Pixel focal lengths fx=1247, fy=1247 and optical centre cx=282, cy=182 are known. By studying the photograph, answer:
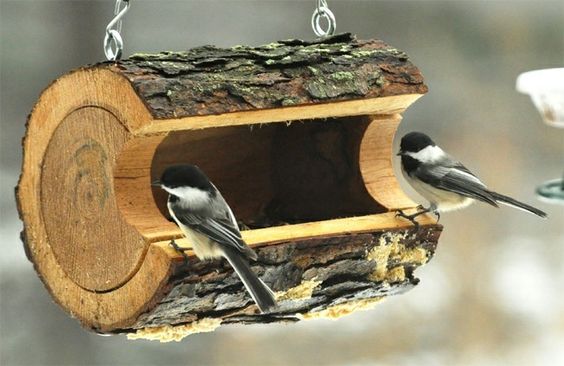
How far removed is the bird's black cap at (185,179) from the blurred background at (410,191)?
1.90 meters

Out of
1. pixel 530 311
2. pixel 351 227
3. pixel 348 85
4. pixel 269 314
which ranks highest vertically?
pixel 348 85

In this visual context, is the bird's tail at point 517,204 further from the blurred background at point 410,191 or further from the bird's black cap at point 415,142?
the blurred background at point 410,191

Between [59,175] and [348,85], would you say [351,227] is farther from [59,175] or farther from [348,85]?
[59,175]

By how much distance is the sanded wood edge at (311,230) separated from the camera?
3.10 m

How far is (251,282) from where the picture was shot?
3.00 m

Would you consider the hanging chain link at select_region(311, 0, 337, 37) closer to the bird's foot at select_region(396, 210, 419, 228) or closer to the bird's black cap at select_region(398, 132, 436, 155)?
the bird's black cap at select_region(398, 132, 436, 155)

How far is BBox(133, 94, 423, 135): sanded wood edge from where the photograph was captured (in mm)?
3055

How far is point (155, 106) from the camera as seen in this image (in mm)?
3006

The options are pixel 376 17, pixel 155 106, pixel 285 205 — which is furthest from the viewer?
pixel 376 17

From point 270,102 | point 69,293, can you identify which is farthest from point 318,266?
point 69,293

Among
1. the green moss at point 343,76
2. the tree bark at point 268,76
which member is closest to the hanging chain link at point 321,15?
the tree bark at point 268,76

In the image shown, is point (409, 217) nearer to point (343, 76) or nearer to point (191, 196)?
point (343, 76)

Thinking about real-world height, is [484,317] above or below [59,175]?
below

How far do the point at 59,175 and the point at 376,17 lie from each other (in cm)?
259
